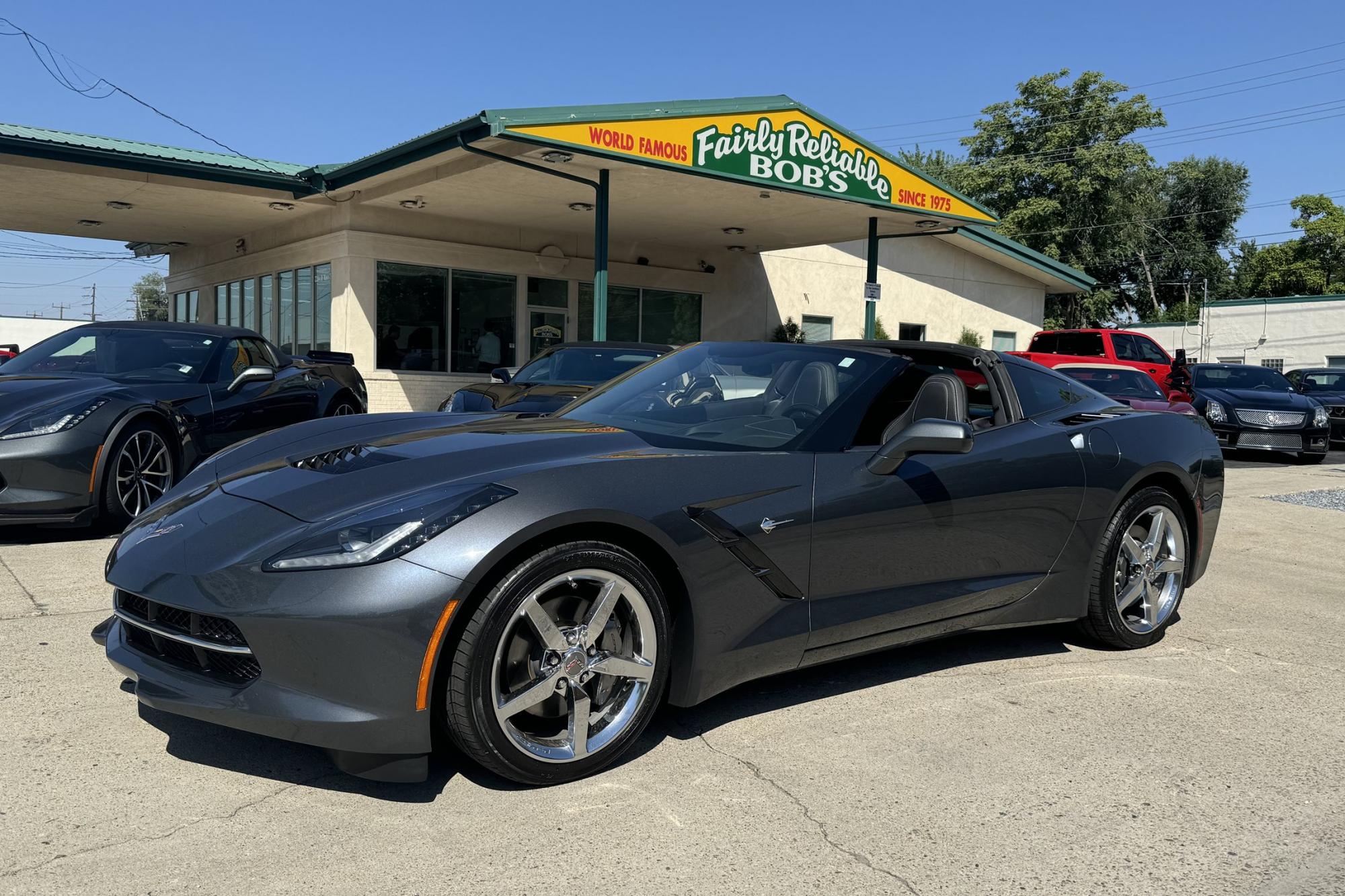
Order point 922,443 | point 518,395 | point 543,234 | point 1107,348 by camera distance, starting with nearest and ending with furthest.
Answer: point 922,443, point 518,395, point 1107,348, point 543,234

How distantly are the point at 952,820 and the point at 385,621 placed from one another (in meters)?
1.64

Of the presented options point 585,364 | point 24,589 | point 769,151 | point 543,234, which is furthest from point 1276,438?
point 24,589

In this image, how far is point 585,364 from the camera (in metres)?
10.7

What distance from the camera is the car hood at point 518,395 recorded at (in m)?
8.71

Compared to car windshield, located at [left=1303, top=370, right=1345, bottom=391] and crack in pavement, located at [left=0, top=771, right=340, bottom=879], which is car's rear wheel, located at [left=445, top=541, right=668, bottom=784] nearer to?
crack in pavement, located at [left=0, top=771, right=340, bottom=879]

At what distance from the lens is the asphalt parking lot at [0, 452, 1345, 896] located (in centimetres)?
251

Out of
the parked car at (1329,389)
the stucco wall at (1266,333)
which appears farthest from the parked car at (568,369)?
the stucco wall at (1266,333)

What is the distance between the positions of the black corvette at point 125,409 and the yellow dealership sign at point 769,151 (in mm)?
5245

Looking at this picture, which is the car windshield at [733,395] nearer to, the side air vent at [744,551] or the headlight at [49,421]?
the side air vent at [744,551]

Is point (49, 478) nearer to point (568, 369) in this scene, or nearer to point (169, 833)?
point (169, 833)

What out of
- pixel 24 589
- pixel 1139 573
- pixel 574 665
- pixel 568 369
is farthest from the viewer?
pixel 568 369

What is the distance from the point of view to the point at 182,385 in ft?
24.0

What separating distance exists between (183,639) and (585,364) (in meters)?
8.02

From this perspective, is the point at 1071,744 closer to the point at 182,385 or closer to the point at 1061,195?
the point at 182,385
